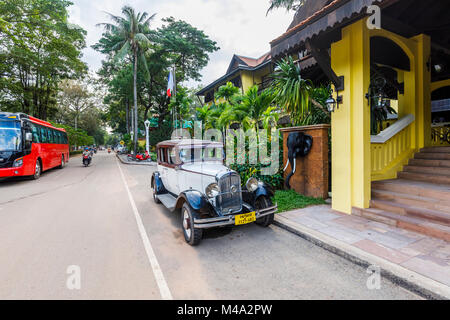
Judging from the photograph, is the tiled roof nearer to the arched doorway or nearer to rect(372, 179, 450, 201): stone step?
rect(372, 179, 450, 201): stone step

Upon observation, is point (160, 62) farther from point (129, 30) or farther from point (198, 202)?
point (198, 202)

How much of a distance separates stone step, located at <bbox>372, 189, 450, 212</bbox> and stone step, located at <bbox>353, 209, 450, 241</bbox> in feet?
1.38

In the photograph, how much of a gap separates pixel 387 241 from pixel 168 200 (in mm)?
4326

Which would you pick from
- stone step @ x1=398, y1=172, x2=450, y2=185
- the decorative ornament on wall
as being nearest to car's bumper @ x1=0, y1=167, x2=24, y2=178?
the decorative ornament on wall

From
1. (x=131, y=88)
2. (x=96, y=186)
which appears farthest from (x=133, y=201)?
(x=131, y=88)

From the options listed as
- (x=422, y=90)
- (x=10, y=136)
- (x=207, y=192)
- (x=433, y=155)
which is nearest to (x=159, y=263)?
(x=207, y=192)

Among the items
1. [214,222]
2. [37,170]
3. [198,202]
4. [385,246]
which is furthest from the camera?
[37,170]

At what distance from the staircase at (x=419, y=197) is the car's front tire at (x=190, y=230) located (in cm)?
346

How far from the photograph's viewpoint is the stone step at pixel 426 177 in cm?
477

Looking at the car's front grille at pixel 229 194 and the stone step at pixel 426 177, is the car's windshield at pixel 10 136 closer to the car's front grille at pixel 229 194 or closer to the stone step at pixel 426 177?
the car's front grille at pixel 229 194

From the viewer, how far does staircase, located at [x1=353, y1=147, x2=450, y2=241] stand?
3846mm

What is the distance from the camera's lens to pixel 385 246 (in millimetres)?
3371
